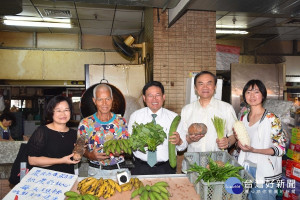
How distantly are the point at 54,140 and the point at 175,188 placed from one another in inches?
55.1

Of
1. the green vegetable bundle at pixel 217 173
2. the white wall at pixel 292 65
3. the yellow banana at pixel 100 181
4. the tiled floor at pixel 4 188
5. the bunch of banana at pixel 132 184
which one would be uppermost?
the white wall at pixel 292 65

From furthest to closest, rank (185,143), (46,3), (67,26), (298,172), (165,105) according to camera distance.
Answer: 1. (67,26)
2. (46,3)
3. (165,105)
4. (298,172)
5. (185,143)

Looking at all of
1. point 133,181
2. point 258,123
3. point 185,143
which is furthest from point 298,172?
point 133,181

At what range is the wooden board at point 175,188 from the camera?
81.8 inches

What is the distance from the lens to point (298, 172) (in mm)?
3910

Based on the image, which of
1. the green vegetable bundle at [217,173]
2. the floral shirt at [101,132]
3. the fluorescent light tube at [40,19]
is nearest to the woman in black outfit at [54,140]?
the floral shirt at [101,132]

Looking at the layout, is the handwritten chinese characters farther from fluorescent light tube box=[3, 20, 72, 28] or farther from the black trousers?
fluorescent light tube box=[3, 20, 72, 28]

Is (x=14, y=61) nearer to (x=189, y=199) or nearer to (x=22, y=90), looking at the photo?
(x=22, y=90)

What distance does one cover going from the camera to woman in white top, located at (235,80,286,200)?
2.70 meters

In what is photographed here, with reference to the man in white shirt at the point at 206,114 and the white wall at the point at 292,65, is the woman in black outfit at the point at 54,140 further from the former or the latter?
the white wall at the point at 292,65

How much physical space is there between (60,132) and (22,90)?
6.93m

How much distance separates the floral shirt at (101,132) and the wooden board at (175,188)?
611mm

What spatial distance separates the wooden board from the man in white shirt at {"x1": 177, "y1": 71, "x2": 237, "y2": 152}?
0.74 metres

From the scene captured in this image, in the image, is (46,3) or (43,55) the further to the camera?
(43,55)
